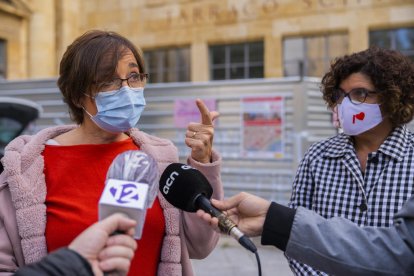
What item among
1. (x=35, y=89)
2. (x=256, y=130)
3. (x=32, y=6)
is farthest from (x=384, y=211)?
(x=32, y=6)

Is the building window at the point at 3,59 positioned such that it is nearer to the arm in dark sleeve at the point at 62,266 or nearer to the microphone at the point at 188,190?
the microphone at the point at 188,190

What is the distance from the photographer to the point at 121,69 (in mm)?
1912

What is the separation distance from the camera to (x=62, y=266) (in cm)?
108

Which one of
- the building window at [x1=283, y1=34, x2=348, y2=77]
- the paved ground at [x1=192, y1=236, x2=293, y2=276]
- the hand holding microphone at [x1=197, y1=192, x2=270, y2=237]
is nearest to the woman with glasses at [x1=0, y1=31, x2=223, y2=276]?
the hand holding microphone at [x1=197, y1=192, x2=270, y2=237]

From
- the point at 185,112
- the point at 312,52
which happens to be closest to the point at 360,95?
the point at 185,112

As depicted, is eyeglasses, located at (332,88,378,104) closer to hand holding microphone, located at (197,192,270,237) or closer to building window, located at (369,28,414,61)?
hand holding microphone, located at (197,192,270,237)

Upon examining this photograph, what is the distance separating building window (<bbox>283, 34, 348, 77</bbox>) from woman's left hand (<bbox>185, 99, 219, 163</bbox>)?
1064cm

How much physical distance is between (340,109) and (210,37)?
36.7ft

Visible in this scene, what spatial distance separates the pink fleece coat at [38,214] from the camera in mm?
1697

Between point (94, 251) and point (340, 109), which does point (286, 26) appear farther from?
point (94, 251)

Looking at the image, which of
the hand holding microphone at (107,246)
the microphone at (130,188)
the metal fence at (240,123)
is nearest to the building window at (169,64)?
the metal fence at (240,123)

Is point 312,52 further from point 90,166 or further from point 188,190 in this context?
point 188,190

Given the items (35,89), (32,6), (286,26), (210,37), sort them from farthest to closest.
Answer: (32,6), (210,37), (286,26), (35,89)

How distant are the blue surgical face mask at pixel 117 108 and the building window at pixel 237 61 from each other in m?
11.4
